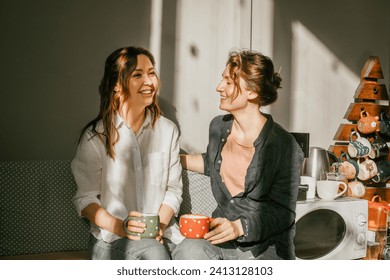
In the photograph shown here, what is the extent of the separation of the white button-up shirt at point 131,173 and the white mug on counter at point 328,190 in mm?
586

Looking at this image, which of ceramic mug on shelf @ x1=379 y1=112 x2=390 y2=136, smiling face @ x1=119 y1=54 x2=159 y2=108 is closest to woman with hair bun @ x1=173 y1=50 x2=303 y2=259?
smiling face @ x1=119 y1=54 x2=159 y2=108

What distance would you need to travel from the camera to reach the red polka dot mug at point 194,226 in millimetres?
1374

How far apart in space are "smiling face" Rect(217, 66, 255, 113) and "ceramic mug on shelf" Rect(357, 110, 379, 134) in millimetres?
620

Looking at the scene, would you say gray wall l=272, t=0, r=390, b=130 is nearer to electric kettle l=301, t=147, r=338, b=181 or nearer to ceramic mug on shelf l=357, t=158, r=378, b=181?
electric kettle l=301, t=147, r=338, b=181

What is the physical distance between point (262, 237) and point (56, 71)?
2.83 ft

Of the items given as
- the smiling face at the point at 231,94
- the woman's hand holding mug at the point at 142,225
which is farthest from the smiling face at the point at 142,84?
the woman's hand holding mug at the point at 142,225

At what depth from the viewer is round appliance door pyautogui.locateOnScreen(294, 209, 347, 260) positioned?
1.73 metres

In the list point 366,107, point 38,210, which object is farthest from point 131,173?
point 366,107

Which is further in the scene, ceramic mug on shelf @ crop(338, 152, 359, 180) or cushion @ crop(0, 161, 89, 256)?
ceramic mug on shelf @ crop(338, 152, 359, 180)

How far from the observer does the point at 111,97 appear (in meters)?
1.50

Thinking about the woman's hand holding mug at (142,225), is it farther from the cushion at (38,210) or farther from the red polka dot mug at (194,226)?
the cushion at (38,210)

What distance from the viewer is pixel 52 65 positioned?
149cm

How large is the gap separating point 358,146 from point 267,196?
64 cm
